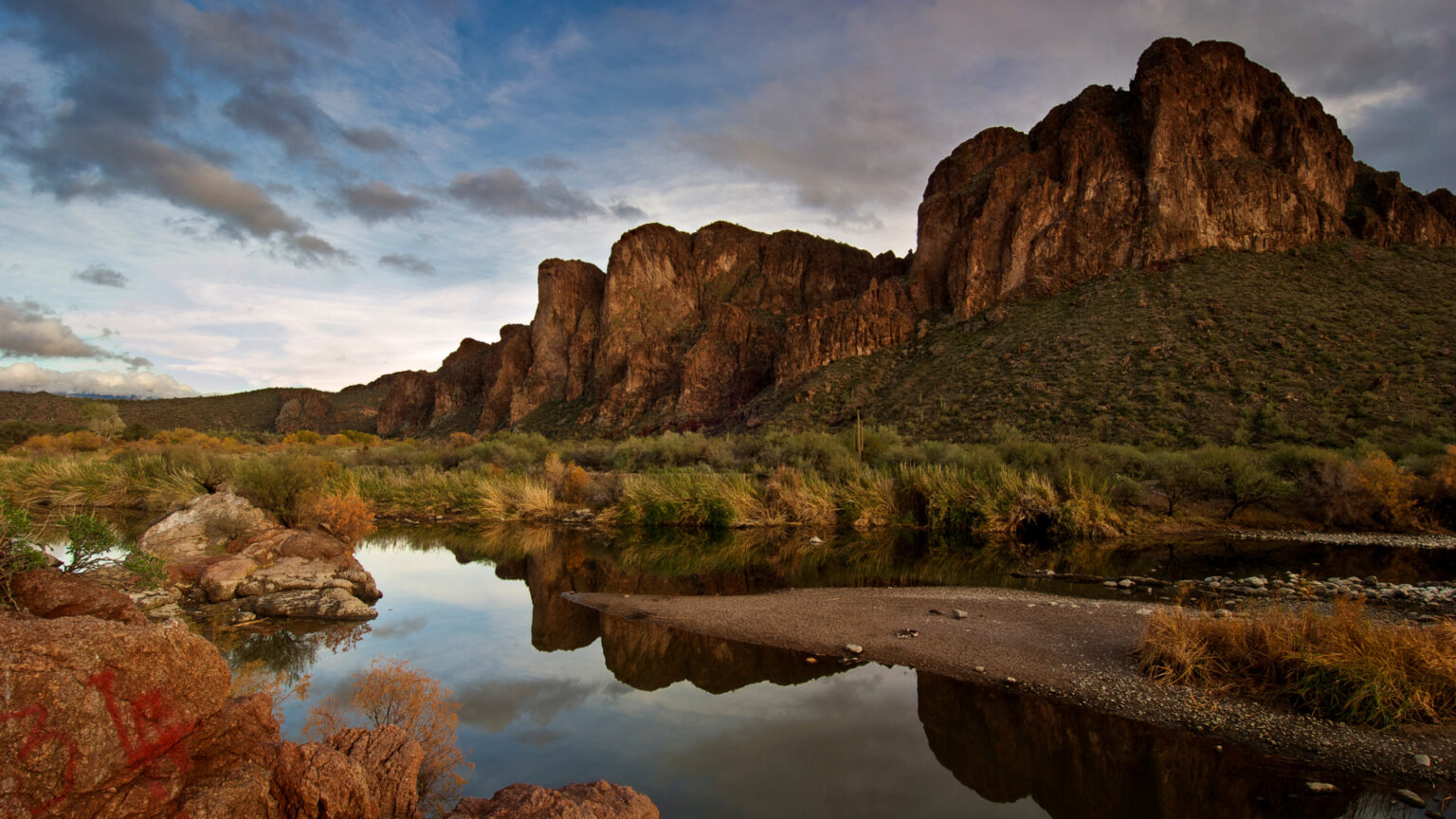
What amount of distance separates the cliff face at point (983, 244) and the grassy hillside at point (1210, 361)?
517cm

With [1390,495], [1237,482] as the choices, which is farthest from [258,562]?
[1390,495]

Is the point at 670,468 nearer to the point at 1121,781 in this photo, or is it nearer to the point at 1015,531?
the point at 1015,531

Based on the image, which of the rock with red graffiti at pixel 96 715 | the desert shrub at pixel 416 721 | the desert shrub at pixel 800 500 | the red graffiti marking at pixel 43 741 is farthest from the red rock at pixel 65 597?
the desert shrub at pixel 800 500

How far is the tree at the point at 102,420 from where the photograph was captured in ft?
164

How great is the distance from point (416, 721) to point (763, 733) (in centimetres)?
307

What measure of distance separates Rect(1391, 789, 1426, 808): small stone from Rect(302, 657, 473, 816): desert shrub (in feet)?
22.3

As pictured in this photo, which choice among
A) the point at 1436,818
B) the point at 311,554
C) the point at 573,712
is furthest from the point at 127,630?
the point at 311,554

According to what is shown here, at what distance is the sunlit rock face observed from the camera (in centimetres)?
488

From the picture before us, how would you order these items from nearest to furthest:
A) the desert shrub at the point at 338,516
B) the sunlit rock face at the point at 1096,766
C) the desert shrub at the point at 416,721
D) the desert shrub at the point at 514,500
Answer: the desert shrub at the point at 416,721
the sunlit rock face at the point at 1096,766
the desert shrub at the point at 338,516
the desert shrub at the point at 514,500

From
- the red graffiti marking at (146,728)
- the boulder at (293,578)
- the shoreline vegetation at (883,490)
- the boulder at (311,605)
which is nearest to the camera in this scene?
the red graffiti marking at (146,728)

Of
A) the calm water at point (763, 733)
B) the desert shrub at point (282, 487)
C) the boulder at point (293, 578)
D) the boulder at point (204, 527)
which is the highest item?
the desert shrub at point (282, 487)

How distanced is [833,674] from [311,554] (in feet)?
33.5

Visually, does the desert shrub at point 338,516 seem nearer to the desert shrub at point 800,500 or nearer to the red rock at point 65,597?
the red rock at point 65,597

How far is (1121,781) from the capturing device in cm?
523
